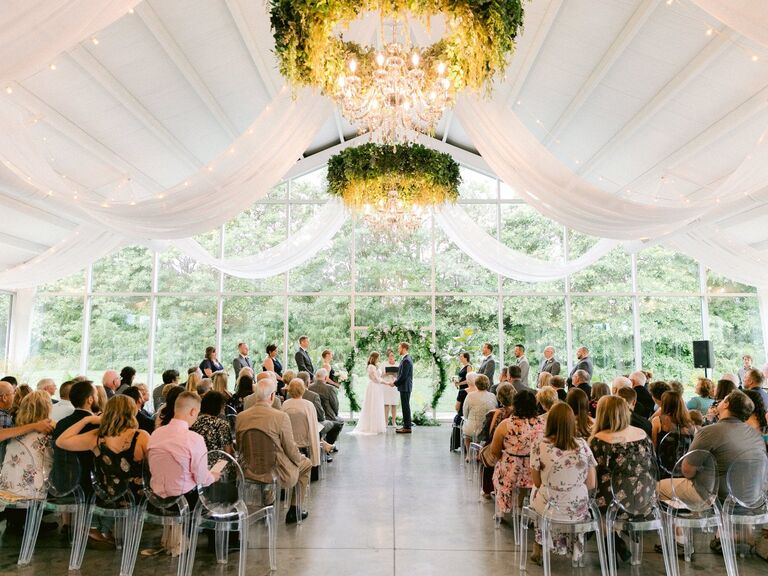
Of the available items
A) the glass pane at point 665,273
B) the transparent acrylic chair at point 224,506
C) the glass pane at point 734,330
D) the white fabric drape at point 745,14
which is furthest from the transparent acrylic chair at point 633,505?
the glass pane at point 734,330

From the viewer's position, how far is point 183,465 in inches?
143

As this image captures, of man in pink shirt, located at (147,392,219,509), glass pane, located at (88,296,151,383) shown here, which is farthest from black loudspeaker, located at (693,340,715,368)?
glass pane, located at (88,296,151,383)

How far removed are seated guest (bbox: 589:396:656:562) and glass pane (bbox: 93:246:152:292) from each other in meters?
10.9

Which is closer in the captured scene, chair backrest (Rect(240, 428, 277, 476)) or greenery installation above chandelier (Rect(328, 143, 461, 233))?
chair backrest (Rect(240, 428, 277, 476))

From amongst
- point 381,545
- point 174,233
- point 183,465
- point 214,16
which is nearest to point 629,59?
point 214,16

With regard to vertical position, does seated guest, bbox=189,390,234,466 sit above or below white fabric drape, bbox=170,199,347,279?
below

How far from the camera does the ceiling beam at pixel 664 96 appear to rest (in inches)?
239

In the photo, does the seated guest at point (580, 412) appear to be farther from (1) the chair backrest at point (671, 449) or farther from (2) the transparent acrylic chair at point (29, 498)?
(2) the transparent acrylic chair at point (29, 498)

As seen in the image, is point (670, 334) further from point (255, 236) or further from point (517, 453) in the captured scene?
point (517, 453)

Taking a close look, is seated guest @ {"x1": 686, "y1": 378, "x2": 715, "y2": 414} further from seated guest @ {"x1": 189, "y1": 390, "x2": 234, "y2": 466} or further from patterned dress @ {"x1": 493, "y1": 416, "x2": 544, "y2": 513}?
seated guest @ {"x1": 189, "y1": 390, "x2": 234, "y2": 466}

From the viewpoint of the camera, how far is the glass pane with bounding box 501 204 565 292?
12.7 metres

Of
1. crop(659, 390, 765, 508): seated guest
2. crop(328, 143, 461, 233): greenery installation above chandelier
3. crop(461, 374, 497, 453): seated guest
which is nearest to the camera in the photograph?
crop(659, 390, 765, 508): seated guest

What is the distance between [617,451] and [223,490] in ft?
8.09

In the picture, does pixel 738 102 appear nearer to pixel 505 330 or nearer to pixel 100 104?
pixel 505 330
